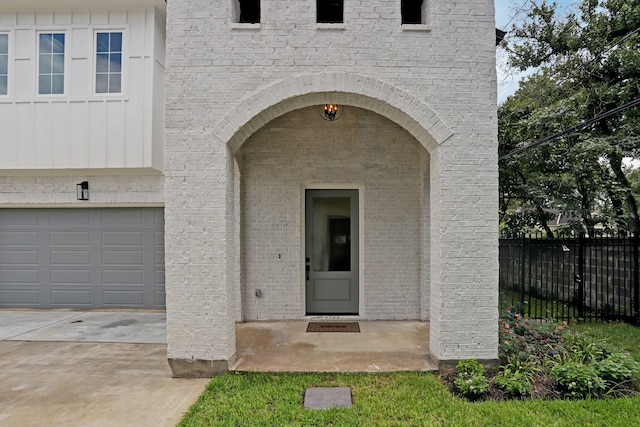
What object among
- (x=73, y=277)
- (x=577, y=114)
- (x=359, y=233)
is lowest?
(x=73, y=277)

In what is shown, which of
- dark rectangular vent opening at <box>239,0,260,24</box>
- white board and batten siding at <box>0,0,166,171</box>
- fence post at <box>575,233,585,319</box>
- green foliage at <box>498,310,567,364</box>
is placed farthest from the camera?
white board and batten siding at <box>0,0,166,171</box>

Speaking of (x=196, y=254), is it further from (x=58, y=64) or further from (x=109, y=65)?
(x=58, y=64)

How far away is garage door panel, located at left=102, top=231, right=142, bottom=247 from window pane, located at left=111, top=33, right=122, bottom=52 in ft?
12.2

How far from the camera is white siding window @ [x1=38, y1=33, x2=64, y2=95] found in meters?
7.44

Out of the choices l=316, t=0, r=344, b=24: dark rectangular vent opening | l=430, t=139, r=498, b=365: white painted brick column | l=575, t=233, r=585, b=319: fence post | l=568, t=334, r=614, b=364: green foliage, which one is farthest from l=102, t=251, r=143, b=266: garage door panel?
l=575, t=233, r=585, b=319: fence post

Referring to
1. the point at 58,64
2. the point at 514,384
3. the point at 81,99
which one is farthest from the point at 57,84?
the point at 514,384

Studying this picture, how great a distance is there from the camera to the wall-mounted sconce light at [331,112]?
6.21 m

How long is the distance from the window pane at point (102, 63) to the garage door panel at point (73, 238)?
11.2 feet

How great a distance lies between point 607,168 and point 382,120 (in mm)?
5764

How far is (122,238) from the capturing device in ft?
26.6

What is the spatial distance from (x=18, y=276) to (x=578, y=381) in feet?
33.5

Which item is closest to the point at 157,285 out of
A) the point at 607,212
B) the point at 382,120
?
the point at 382,120

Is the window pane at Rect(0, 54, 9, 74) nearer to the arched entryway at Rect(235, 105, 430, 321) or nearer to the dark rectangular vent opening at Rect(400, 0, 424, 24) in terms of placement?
the arched entryway at Rect(235, 105, 430, 321)

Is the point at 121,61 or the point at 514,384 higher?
the point at 121,61
